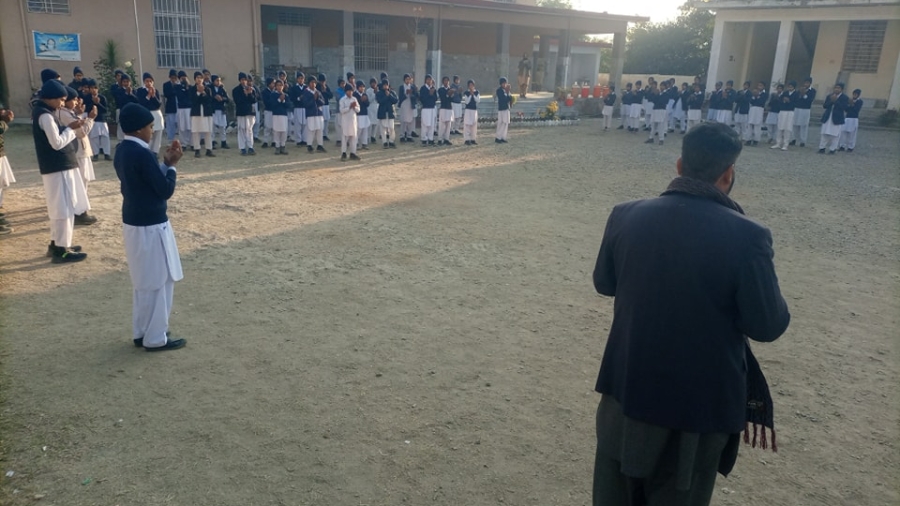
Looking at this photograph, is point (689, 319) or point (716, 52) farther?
point (716, 52)

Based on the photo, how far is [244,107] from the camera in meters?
13.2

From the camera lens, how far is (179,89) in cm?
1296

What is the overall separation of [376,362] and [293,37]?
783 inches

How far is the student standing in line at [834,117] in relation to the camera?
15.8 meters

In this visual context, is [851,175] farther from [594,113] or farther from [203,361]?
[203,361]

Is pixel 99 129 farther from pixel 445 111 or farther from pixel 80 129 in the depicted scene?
pixel 445 111

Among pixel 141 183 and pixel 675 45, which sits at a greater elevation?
pixel 675 45

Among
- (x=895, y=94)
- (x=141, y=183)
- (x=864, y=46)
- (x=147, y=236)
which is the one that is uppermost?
(x=864, y=46)

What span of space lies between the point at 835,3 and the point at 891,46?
2934mm

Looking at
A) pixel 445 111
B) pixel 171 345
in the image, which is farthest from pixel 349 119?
pixel 171 345

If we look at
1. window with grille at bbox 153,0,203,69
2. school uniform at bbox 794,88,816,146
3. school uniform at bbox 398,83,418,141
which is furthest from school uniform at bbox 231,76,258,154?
school uniform at bbox 794,88,816,146

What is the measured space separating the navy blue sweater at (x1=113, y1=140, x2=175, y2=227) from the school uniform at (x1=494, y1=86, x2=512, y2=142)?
12.3 meters

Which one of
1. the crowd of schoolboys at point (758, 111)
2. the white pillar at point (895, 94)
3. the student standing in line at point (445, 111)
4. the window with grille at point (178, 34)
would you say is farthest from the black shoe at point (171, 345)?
the white pillar at point (895, 94)

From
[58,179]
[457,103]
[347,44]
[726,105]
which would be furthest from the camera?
[347,44]
